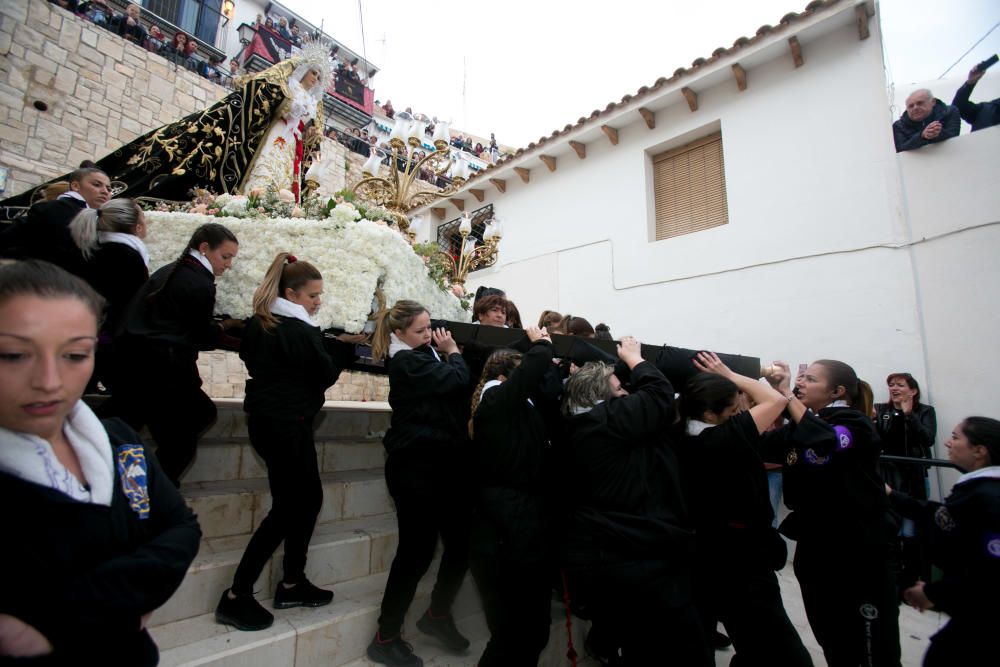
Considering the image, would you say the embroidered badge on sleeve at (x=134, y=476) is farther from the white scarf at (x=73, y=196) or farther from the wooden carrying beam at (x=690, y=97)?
the wooden carrying beam at (x=690, y=97)

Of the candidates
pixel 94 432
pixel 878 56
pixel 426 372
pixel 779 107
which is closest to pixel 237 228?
pixel 426 372

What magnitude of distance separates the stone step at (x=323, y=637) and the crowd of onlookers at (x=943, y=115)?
598cm

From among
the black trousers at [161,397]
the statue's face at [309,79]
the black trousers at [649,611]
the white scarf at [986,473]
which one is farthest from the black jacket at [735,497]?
the statue's face at [309,79]

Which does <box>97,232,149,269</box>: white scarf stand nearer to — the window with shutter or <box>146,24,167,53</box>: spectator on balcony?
the window with shutter

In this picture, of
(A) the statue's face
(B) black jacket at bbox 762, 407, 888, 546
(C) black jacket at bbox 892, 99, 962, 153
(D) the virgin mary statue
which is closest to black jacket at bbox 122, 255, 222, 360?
(D) the virgin mary statue

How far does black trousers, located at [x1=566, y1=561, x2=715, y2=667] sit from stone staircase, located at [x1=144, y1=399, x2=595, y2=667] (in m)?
0.96

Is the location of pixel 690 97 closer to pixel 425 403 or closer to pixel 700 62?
pixel 700 62

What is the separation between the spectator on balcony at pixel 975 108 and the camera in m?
4.57

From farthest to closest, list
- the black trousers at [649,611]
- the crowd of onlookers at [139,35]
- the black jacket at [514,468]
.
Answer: the crowd of onlookers at [139,35] < the black jacket at [514,468] < the black trousers at [649,611]

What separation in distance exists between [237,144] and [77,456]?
3483mm

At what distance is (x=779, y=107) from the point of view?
240 inches

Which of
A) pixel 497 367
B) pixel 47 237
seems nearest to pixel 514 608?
pixel 497 367

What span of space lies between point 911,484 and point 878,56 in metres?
4.79

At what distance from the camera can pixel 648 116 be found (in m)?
7.20
